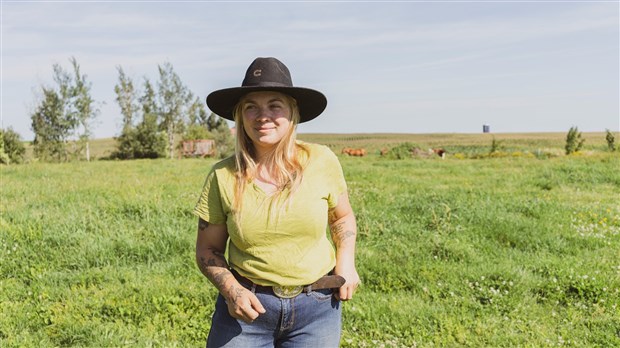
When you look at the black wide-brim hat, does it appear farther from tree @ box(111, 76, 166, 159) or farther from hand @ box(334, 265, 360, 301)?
tree @ box(111, 76, 166, 159)

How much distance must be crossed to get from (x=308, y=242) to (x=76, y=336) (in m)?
3.38

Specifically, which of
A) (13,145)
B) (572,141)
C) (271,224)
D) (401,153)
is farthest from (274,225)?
(13,145)

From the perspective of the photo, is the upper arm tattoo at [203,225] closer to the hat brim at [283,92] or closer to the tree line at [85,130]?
the hat brim at [283,92]

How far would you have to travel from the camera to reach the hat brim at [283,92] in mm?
2637

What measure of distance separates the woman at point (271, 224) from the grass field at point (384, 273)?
2435mm

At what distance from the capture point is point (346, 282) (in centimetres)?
276

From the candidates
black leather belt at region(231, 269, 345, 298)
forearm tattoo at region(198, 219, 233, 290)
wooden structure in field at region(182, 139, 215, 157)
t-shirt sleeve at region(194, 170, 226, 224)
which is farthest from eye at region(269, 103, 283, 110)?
wooden structure in field at region(182, 139, 215, 157)

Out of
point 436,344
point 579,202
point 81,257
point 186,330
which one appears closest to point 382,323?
point 436,344

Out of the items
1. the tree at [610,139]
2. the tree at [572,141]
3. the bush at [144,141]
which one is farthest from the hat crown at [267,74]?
the bush at [144,141]

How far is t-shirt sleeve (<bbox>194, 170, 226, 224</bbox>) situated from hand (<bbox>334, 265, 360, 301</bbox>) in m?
0.67

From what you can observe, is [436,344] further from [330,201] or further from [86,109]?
[86,109]

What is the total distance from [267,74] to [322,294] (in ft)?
3.70

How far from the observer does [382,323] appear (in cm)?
526

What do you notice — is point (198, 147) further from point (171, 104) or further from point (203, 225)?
point (203, 225)
